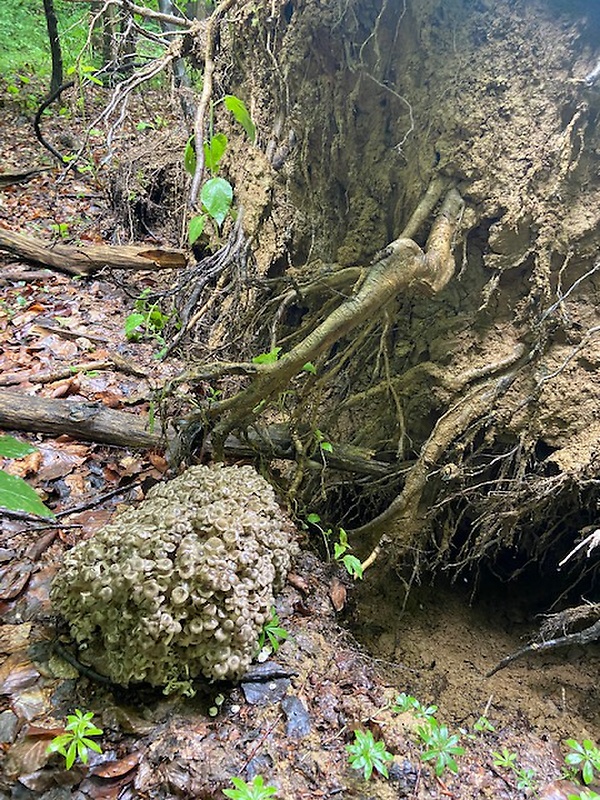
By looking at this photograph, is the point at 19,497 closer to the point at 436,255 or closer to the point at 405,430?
the point at 436,255

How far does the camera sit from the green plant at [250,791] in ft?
5.44

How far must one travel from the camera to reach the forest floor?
186cm

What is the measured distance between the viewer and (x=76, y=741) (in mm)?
1760

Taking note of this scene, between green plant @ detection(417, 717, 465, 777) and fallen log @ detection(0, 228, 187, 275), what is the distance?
484 centimetres

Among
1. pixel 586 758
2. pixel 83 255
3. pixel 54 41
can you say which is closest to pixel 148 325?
pixel 83 255

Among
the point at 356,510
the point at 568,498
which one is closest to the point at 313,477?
the point at 356,510

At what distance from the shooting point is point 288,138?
3.81 m

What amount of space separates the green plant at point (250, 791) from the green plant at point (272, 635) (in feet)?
1.88

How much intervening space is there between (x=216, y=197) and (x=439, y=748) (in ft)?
7.42

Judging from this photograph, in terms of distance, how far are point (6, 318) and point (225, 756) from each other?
400 centimetres

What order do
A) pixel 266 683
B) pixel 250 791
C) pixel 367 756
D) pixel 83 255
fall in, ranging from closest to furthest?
pixel 250 791
pixel 367 756
pixel 266 683
pixel 83 255

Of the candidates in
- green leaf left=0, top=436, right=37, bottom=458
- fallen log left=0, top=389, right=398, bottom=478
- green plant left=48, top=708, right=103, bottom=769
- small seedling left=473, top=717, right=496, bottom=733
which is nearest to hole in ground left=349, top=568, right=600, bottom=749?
small seedling left=473, top=717, right=496, bottom=733

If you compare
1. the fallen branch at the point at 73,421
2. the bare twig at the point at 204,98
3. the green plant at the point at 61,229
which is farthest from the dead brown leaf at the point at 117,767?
the green plant at the point at 61,229

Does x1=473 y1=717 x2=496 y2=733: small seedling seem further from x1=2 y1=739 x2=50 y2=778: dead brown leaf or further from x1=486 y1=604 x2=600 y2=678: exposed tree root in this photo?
x1=2 y1=739 x2=50 y2=778: dead brown leaf
